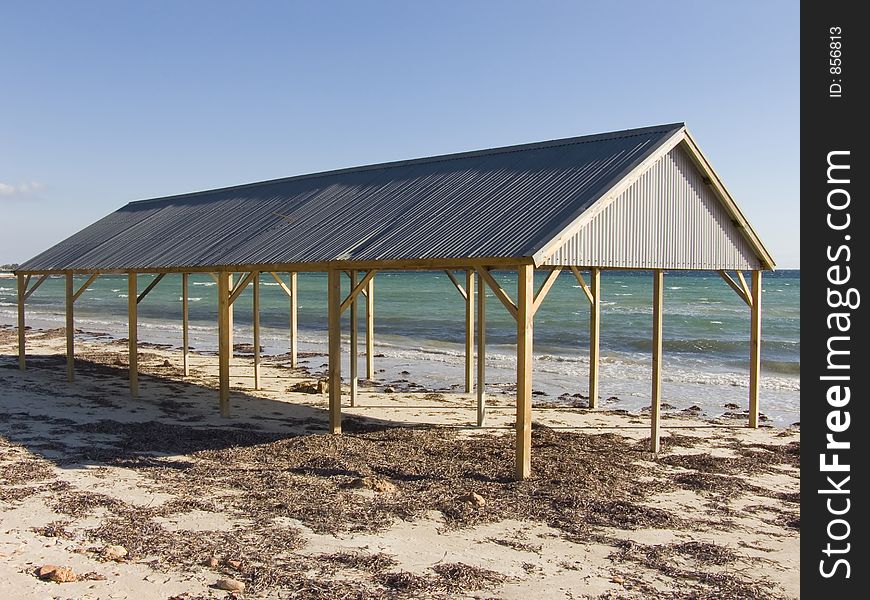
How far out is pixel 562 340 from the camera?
3388 centimetres

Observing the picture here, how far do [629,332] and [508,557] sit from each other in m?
31.9

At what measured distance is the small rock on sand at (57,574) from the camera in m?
6.73

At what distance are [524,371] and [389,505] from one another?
241 centimetres

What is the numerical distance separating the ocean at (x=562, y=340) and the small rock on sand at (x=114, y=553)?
1171cm

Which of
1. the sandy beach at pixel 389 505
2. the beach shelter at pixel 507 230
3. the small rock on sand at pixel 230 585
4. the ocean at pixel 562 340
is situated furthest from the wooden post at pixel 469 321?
the small rock on sand at pixel 230 585

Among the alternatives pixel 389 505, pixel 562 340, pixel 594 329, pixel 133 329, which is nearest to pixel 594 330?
pixel 594 329

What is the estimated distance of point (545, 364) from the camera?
2528 cm

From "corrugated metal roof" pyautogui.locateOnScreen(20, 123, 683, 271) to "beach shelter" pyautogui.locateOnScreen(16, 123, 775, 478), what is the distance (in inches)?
1.4

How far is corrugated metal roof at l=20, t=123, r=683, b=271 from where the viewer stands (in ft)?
36.2

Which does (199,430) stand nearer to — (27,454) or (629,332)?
(27,454)

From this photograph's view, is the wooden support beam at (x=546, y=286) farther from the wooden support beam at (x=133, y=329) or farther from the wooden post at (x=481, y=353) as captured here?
the wooden support beam at (x=133, y=329)

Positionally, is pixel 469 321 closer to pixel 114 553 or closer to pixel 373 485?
pixel 373 485

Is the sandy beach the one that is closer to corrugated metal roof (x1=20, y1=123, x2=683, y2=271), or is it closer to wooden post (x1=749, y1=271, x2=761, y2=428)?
wooden post (x1=749, y1=271, x2=761, y2=428)
